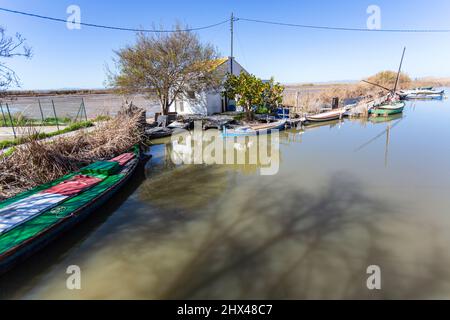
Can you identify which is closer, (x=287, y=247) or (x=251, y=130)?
(x=287, y=247)

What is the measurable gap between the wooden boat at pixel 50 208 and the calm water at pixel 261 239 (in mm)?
420

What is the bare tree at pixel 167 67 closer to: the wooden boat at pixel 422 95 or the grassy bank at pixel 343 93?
the grassy bank at pixel 343 93

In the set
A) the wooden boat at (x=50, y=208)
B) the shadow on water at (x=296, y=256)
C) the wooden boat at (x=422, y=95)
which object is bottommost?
the shadow on water at (x=296, y=256)

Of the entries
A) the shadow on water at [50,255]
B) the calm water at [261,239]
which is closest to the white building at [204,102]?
the calm water at [261,239]

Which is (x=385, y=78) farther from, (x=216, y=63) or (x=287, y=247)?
(x=287, y=247)

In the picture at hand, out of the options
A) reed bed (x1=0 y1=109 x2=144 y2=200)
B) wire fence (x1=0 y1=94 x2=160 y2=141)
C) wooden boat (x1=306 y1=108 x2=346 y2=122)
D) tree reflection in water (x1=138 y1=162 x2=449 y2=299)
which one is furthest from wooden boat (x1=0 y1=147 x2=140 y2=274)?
wooden boat (x1=306 y1=108 x2=346 y2=122)

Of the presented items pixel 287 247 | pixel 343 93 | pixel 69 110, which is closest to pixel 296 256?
pixel 287 247

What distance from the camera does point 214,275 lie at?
15.5ft

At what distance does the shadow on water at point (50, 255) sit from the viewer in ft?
15.2

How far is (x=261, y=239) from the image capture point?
5848 millimetres

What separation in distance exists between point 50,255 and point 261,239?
4.91m

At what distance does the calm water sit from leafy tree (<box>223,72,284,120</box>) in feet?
34.2

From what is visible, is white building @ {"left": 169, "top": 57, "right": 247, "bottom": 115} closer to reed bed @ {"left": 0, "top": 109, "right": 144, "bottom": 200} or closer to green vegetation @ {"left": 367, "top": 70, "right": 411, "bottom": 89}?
reed bed @ {"left": 0, "top": 109, "right": 144, "bottom": 200}

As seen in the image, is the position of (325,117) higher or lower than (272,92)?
lower
